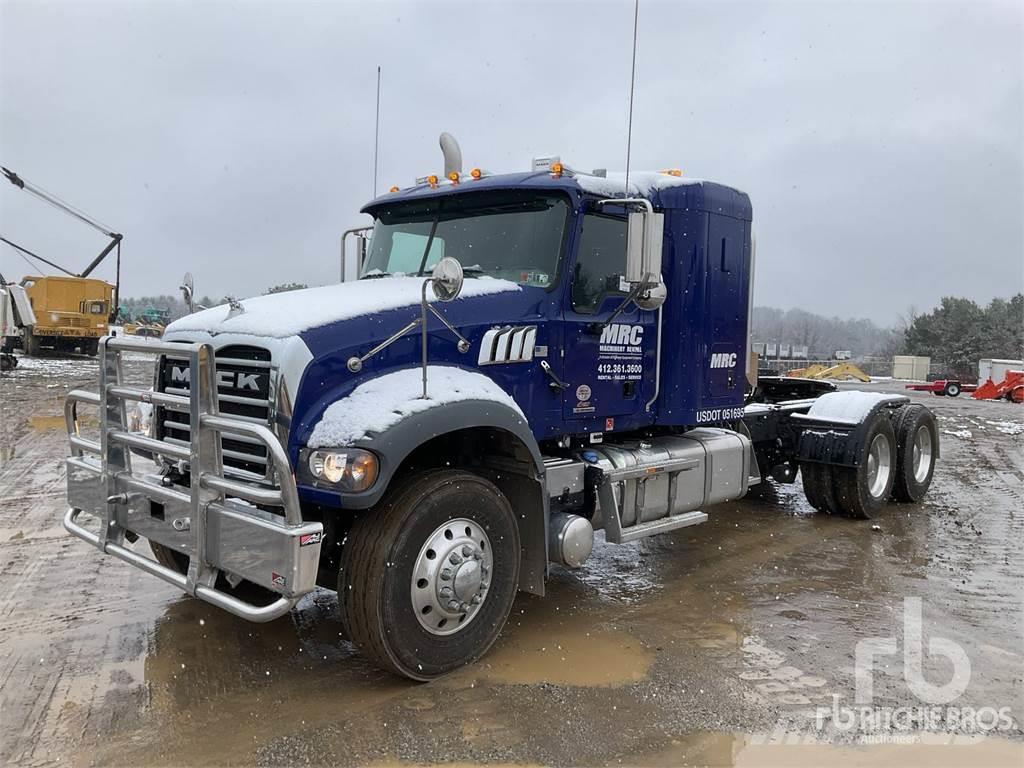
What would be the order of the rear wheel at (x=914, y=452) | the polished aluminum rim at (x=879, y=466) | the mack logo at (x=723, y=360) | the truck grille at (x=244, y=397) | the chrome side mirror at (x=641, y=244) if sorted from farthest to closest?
the rear wheel at (x=914, y=452), the polished aluminum rim at (x=879, y=466), the mack logo at (x=723, y=360), the chrome side mirror at (x=641, y=244), the truck grille at (x=244, y=397)

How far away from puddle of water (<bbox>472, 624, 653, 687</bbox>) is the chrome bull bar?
1.33 meters

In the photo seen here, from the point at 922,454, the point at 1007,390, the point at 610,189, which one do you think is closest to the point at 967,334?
the point at 1007,390

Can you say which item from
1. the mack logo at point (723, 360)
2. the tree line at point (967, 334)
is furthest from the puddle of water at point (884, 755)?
the tree line at point (967, 334)

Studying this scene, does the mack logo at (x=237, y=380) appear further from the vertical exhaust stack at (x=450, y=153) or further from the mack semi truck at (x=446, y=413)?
the vertical exhaust stack at (x=450, y=153)

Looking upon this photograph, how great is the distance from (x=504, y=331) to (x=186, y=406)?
1852mm

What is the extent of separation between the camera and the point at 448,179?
571 cm

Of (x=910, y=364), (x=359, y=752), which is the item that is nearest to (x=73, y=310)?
(x=359, y=752)

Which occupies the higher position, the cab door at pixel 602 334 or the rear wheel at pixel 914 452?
the cab door at pixel 602 334

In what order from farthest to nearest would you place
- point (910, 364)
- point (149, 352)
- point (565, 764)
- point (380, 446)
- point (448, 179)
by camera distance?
point (910, 364)
point (448, 179)
point (149, 352)
point (380, 446)
point (565, 764)

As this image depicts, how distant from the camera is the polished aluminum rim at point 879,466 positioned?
8289mm

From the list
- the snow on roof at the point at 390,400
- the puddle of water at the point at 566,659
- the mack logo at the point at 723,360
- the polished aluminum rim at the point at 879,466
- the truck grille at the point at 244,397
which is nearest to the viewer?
the snow on roof at the point at 390,400

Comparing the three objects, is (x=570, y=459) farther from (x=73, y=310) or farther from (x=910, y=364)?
(x=910, y=364)

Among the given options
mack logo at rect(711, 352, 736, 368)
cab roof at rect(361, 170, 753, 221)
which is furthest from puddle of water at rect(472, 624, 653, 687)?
cab roof at rect(361, 170, 753, 221)

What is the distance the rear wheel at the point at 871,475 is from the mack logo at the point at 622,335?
3.42m
